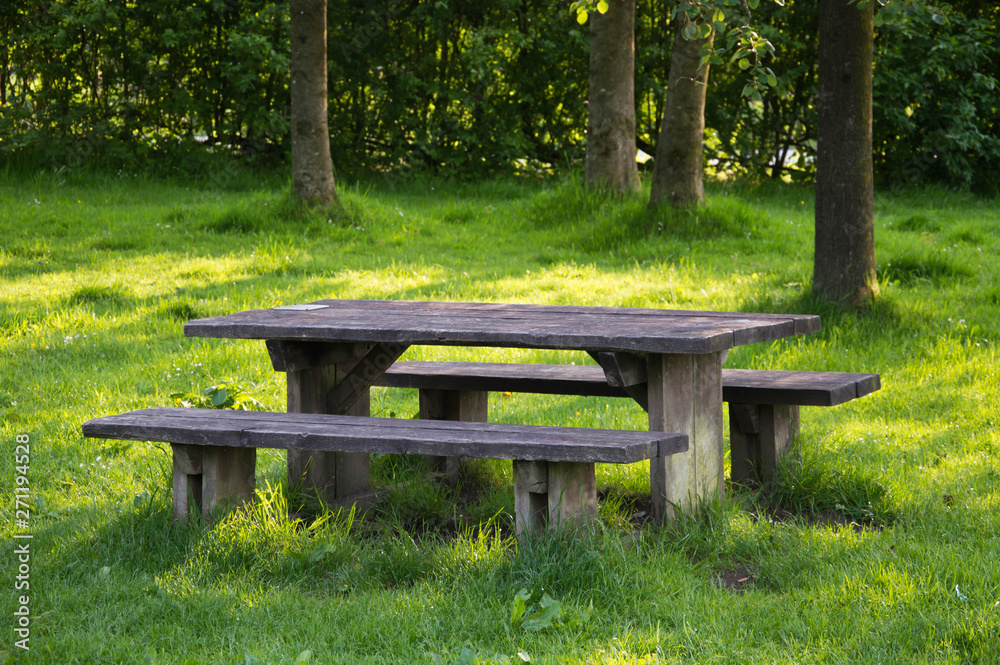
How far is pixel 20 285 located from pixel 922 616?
749 centimetres

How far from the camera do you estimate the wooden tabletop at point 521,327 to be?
3332mm

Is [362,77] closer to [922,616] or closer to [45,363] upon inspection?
A: [45,363]

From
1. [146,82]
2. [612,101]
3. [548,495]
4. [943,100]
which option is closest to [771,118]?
[943,100]

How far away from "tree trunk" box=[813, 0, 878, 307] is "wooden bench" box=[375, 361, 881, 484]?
8.92ft

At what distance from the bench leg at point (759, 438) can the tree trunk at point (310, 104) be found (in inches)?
295

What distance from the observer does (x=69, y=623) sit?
9.66 ft

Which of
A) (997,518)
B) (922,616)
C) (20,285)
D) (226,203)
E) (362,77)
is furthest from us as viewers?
(362,77)

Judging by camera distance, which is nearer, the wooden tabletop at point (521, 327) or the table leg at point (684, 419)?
the wooden tabletop at point (521, 327)

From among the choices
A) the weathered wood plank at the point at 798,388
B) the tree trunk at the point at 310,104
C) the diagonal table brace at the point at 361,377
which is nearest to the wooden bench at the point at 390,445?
the diagonal table brace at the point at 361,377

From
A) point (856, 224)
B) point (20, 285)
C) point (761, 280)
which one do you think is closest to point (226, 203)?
point (20, 285)

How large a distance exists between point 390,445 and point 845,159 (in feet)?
15.3

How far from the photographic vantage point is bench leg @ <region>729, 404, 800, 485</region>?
417cm

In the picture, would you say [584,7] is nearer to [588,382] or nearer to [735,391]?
[588,382]

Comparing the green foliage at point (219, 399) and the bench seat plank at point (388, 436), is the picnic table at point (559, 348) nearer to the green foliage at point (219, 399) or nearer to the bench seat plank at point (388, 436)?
the bench seat plank at point (388, 436)
